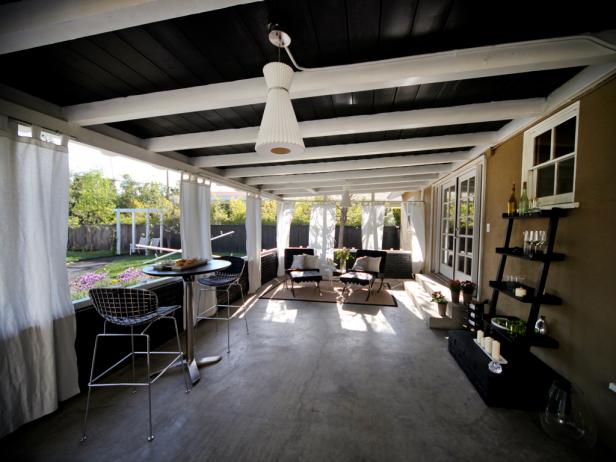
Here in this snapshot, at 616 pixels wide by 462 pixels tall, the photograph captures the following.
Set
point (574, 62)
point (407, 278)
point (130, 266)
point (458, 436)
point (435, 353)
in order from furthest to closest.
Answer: point (407, 278) → point (130, 266) → point (435, 353) → point (458, 436) → point (574, 62)

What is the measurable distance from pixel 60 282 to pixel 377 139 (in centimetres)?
323

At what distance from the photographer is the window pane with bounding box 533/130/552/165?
2248mm

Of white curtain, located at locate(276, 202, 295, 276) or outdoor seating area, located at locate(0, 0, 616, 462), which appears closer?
outdoor seating area, located at locate(0, 0, 616, 462)

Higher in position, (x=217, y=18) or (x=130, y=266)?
(x=217, y=18)

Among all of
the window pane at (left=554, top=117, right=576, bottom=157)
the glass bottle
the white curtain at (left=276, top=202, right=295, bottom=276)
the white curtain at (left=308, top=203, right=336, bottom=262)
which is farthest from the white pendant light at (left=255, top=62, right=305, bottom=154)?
the white curtain at (left=308, top=203, right=336, bottom=262)

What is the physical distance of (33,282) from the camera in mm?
1773

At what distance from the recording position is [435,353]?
283cm

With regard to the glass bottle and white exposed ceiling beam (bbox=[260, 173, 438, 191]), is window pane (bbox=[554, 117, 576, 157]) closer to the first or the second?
the glass bottle

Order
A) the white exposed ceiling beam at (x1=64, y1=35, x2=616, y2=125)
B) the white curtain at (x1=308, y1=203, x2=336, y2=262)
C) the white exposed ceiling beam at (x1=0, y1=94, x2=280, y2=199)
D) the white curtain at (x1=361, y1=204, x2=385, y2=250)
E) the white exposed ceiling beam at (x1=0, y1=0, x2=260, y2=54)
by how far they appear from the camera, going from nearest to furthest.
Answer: the white exposed ceiling beam at (x1=0, y1=0, x2=260, y2=54) < the white exposed ceiling beam at (x1=64, y1=35, x2=616, y2=125) < the white exposed ceiling beam at (x1=0, y1=94, x2=280, y2=199) < the white curtain at (x1=361, y1=204, x2=385, y2=250) < the white curtain at (x1=308, y1=203, x2=336, y2=262)

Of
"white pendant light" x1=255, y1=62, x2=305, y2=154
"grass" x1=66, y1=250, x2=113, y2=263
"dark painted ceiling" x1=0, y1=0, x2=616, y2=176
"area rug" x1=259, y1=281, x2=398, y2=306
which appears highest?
"dark painted ceiling" x1=0, y1=0, x2=616, y2=176

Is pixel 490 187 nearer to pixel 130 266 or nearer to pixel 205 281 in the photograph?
pixel 205 281

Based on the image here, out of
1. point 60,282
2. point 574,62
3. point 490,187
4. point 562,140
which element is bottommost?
point 60,282

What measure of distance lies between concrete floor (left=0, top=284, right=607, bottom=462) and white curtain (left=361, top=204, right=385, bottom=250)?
4148mm

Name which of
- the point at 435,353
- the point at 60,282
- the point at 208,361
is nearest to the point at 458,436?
the point at 435,353
